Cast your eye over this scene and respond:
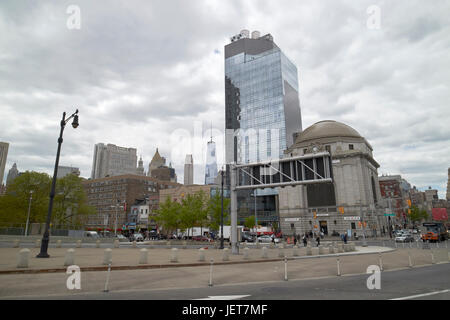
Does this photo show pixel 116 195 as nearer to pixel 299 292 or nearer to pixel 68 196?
pixel 68 196

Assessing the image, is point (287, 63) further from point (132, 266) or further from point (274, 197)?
point (132, 266)

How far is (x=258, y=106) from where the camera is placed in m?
103

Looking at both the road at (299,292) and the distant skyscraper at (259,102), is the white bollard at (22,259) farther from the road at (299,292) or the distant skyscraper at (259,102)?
the distant skyscraper at (259,102)

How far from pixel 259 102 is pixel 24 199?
253ft

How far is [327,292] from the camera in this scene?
973 cm

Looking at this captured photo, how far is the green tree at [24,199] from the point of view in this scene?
5191 centimetres

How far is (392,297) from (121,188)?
11166cm

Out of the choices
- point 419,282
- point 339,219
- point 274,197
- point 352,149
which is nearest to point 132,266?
point 419,282

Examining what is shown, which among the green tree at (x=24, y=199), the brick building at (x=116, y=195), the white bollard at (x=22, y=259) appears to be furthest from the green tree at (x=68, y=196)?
the white bollard at (x=22, y=259)

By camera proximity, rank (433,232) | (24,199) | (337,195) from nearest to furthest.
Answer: (433,232)
(24,199)
(337,195)

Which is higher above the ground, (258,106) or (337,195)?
(258,106)
